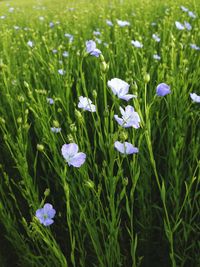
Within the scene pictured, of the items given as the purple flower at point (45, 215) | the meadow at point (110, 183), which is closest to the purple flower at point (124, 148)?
the meadow at point (110, 183)

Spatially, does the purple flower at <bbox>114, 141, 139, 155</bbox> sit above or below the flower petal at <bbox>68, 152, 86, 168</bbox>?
above

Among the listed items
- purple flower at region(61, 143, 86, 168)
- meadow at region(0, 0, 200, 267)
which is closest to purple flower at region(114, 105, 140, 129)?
meadow at region(0, 0, 200, 267)

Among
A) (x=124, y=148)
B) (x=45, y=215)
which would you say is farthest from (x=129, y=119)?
(x=45, y=215)

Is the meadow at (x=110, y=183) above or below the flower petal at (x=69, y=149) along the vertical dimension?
below

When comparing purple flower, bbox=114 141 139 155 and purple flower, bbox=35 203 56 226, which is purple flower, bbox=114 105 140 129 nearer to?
purple flower, bbox=114 141 139 155

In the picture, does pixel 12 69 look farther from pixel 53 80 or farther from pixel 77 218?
pixel 77 218

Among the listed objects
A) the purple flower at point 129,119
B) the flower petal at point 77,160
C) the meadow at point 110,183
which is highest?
the purple flower at point 129,119

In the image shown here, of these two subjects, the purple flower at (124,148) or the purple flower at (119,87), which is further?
the purple flower at (119,87)

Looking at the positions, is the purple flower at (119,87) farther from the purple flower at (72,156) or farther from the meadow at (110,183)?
the purple flower at (72,156)

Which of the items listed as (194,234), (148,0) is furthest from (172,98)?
(148,0)

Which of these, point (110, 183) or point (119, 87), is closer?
point (110, 183)

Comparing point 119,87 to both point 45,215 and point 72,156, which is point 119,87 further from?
point 45,215

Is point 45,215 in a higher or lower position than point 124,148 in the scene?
lower
